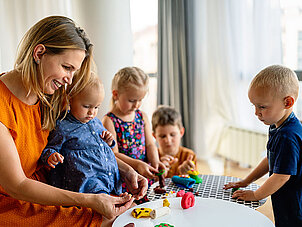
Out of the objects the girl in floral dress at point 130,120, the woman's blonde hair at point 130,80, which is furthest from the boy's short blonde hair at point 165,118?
the woman's blonde hair at point 130,80

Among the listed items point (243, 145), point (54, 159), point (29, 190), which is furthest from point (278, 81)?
point (243, 145)

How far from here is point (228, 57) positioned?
3.91 m

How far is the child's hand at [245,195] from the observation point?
5.18 feet

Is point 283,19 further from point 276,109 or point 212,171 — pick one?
point 276,109

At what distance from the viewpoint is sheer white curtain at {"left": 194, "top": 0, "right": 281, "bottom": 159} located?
342 centimetres

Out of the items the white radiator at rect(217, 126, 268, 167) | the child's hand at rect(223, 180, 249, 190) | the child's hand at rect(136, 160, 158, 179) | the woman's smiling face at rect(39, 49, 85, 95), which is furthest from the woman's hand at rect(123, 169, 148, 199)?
the white radiator at rect(217, 126, 268, 167)

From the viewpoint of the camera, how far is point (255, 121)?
3.71 meters

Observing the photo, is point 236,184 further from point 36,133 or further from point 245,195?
point 36,133

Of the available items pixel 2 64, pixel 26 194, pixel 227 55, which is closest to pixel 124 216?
pixel 26 194

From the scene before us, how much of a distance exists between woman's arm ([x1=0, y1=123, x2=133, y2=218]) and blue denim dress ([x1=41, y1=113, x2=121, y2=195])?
0.17 meters

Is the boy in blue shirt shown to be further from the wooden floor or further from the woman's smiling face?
the wooden floor

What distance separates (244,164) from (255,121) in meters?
0.60

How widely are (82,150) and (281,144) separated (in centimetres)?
86

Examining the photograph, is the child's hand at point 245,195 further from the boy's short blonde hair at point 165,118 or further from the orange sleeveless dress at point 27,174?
the boy's short blonde hair at point 165,118
